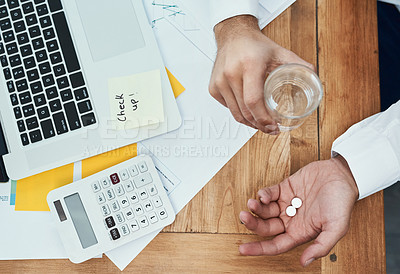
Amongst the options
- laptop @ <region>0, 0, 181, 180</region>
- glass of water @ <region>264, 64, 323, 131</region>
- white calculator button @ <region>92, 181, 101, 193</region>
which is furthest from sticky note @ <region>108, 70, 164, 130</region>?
glass of water @ <region>264, 64, 323, 131</region>

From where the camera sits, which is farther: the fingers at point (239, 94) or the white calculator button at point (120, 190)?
the white calculator button at point (120, 190)

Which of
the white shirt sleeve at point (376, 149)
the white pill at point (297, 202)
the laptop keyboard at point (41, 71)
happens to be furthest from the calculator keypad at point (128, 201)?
the white shirt sleeve at point (376, 149)

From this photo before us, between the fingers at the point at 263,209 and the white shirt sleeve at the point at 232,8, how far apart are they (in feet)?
1.03

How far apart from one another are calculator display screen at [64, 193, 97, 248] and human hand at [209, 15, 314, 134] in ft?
1.02

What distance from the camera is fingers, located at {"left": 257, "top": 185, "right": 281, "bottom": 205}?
62cm

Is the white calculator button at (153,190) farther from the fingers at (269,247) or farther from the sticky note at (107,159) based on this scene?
the fingers at (269,247)

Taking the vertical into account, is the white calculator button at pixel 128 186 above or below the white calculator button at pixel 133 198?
above

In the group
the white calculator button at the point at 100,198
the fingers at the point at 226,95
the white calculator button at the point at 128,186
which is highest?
the fingers at the point at 226,95

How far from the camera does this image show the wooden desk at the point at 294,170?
62 cm

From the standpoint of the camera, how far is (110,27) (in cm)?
65

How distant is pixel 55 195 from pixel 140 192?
15cm

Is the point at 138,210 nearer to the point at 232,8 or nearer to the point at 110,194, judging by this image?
the point at 110,194

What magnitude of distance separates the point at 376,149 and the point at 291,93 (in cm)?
20

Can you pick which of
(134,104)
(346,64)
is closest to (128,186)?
(134,104)
